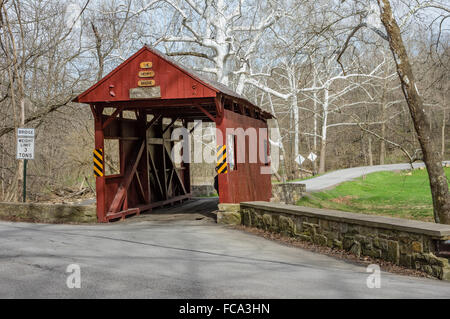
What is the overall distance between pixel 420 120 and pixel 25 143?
1072 cm

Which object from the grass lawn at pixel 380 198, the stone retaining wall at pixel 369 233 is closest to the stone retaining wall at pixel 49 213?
the stone retaining wall at pixel 369 233

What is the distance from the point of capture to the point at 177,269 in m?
6.70

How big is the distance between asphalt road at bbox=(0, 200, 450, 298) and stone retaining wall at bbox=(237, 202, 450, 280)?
0.46m

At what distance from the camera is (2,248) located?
325 inches

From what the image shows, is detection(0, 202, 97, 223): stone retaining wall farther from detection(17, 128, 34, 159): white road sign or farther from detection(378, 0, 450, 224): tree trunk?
detection(378, 0, 450, 224): tree trunk

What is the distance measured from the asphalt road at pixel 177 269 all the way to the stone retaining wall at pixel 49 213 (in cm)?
220

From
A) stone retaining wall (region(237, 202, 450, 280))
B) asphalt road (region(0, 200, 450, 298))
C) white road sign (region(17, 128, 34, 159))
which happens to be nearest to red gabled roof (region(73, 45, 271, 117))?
white road sign (region(17, 128, 34, 159))

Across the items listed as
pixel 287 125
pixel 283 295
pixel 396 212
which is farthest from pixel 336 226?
pixel 287 125

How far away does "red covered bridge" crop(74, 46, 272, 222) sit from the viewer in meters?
12.4

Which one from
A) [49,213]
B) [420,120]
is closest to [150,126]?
[49,213]

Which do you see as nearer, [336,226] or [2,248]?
[2,248]

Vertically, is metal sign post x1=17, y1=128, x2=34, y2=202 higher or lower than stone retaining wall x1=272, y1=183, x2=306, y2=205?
higher

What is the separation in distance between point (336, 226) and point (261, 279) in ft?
11.1

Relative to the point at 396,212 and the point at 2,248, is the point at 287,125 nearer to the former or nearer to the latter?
the point at 396,212
